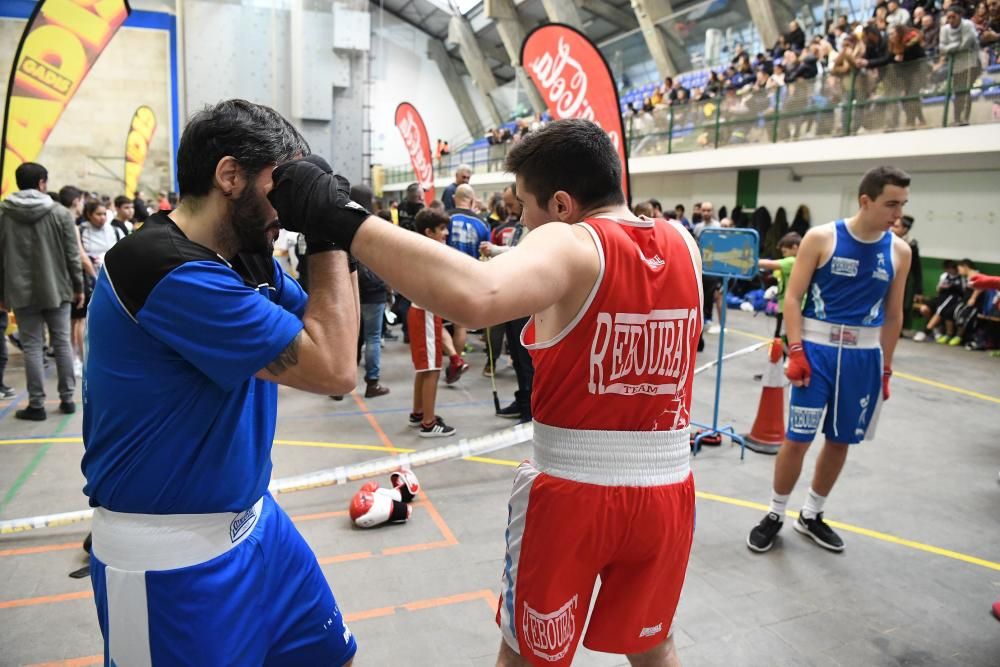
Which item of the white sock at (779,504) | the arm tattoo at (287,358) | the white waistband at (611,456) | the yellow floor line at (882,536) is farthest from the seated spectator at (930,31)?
the arm tattoo at (287,358)

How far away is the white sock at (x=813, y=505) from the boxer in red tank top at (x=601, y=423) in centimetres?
247

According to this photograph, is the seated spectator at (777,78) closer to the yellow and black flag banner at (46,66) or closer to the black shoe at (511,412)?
the black shoe at (511,412)

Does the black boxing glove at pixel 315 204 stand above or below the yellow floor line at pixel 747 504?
above

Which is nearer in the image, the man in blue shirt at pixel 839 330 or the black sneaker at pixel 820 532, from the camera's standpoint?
the man in blue shirt at pixel 839 330

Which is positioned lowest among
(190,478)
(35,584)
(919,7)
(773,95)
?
(35,584)

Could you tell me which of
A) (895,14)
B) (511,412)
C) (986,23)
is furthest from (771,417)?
(895,14)

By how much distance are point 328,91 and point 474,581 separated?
2309cm

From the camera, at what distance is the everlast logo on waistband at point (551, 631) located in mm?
1708

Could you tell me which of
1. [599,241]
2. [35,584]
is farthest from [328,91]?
[599,241]

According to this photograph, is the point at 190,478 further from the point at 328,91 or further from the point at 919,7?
the point at 328,91

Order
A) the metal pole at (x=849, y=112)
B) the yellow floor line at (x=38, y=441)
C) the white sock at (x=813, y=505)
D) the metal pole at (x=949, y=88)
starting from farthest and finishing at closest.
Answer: the metal pole at (x=849, y=112) → the metal pole at (x=949, y=88) → the yellow floor line at (x=38, y=441) → the white sock at (x=813, y=505)

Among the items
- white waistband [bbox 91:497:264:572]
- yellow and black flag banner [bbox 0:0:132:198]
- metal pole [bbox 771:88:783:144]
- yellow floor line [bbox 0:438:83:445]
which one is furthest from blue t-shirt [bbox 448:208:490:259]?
metal pole [bbox 771:88:783:144]

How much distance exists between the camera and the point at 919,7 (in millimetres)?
11703

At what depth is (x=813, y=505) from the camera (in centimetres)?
390
